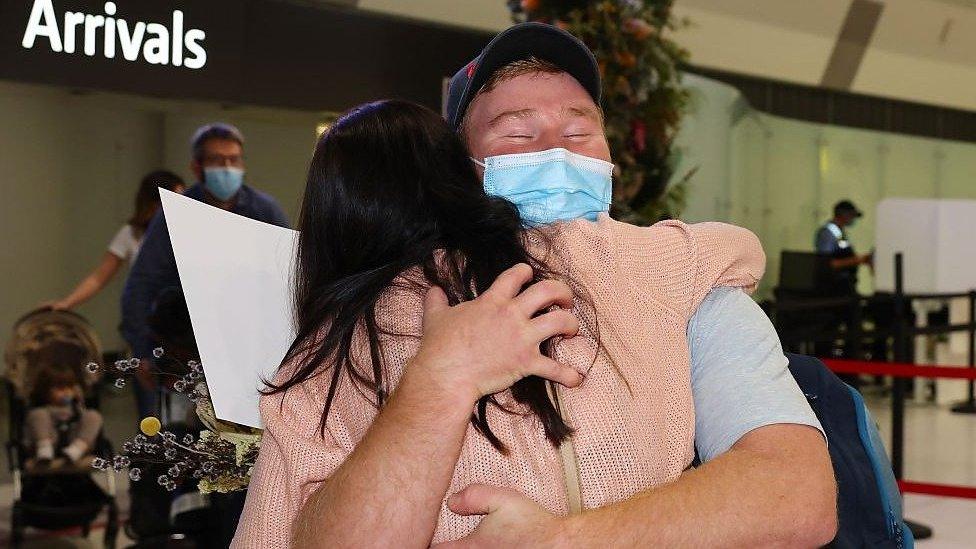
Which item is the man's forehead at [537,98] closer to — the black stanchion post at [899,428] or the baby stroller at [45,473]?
the baby stroller at [45,473]

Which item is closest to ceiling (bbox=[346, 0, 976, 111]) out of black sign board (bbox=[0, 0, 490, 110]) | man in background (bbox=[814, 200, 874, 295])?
black sign board (bbox=[0, 0, 490, 110])

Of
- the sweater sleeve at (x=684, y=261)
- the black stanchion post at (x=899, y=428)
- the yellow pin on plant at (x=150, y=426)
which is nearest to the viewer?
the sweater sleeve at (x=684, y=261)

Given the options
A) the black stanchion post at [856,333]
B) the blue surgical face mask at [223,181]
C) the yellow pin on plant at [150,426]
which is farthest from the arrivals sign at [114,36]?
the yellow pin on plant at [150,426]

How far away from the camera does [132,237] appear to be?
19.9 ft

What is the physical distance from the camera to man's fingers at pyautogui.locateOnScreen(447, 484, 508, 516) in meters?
1.08

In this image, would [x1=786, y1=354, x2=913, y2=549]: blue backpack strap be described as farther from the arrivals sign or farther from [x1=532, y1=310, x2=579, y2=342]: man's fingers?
the arrivals sign

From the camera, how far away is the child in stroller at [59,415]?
4918 mm

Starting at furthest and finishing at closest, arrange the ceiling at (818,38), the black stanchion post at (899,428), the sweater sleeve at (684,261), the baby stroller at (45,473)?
the ceiling at (818,38)
the black stanchion post at (899,428)
the baby stroller at (45,473)
the sweater sleeve at (684,261)

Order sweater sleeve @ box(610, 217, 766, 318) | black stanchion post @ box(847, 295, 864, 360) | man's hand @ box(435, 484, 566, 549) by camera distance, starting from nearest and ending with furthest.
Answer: man's hand @ box(435, 484, 566, 549) < sweater sleeve @ box(610, 217, 766, 318) < black stanchion post @ box(847, 295, 864, 360)

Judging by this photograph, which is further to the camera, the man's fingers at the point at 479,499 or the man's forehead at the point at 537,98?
the man's forehead at the point at 537,98

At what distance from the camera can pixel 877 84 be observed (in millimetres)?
14109

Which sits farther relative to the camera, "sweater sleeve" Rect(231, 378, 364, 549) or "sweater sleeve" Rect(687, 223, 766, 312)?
"sweater sleeve" Rect(687, 223, 766, 312)

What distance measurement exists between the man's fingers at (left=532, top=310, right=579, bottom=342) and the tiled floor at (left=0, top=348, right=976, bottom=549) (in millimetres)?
4558

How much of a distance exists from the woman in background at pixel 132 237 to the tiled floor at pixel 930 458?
957 mm
